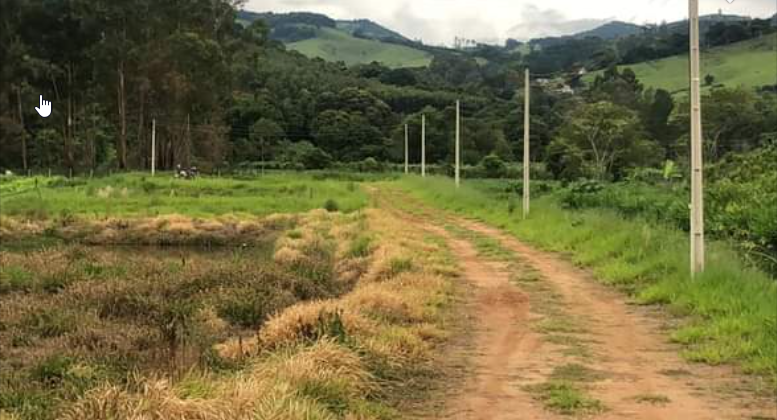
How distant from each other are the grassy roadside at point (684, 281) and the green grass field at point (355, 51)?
126 meters

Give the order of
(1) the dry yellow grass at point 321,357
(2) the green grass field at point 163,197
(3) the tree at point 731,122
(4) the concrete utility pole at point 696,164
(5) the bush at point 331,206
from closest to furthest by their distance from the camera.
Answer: (1) the dry yellow grass at point 321,357 < (4) the concrete utility pole at point 696,164 < (5) the bush at point 331,206 < (2) the green grass field at point 163,197 < (3) the tree at point 731,122

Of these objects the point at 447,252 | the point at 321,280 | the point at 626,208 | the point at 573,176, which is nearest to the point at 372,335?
the point at 321,280

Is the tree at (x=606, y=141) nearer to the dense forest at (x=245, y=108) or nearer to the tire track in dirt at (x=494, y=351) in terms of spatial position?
the dense forest at (x=245, y=108)

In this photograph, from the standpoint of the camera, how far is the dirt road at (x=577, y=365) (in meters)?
7.03

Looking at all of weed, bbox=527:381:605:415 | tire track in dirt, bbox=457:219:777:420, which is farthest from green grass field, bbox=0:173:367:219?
weed, bbox=527:381:605:415

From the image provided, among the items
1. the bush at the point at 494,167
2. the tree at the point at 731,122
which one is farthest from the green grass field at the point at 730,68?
the tree at the point at 731,122

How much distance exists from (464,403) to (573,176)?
49.2 metres

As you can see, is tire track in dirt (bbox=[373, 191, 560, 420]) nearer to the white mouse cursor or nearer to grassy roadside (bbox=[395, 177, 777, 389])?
grassy roadside (bbox=[395, 177, 777, 389])

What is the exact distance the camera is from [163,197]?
40094 millimetres

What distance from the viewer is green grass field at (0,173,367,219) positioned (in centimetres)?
3544

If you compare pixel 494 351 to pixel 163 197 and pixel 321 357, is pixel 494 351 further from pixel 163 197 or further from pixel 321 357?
pixel 163 197

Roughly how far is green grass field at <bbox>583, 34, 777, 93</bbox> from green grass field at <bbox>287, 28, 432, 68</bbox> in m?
63.0

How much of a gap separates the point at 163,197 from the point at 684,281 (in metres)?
31.6

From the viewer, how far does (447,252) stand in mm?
18188
